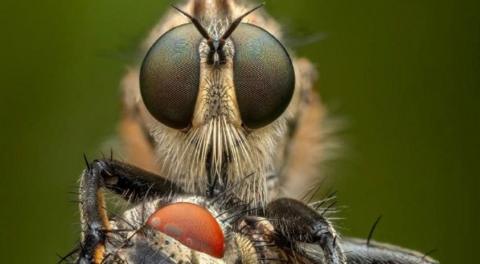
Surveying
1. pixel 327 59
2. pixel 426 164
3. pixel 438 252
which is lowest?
pixel 438 252

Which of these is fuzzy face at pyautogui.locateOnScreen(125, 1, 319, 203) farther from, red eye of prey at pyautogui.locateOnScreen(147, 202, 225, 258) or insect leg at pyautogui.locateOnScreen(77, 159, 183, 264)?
red eye of prey at pyautogui.locateOnScreen(147, 202, 225, 258)

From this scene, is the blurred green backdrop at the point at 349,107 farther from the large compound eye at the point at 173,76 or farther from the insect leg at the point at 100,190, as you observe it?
the insect leg at the point at 100,190

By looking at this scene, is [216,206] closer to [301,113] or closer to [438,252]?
[301,113]

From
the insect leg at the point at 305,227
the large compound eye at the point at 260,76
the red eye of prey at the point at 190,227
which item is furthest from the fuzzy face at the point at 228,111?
the red eye of prey at the point at 190,227

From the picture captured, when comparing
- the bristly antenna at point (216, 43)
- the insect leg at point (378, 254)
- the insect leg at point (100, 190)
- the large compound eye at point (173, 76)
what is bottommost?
the insect leg at point (378, 254)

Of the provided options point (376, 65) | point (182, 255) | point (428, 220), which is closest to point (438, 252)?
point (428, 220)

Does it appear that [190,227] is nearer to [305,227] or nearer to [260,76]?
[305,227]
